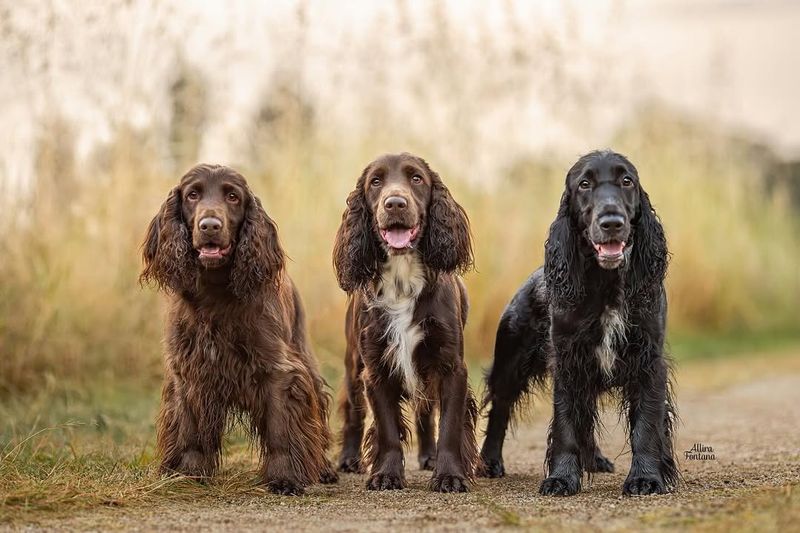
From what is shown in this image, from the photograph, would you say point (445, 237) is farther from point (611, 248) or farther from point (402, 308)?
point (611, 248)

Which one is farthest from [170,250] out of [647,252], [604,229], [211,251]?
[647,252]

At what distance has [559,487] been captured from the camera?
4555 millimetres

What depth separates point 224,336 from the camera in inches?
190

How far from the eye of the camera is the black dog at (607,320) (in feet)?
14.9

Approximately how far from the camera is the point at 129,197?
8.22 m

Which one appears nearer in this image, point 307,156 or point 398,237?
point 398,237

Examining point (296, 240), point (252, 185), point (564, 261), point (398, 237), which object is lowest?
point (564, 261)

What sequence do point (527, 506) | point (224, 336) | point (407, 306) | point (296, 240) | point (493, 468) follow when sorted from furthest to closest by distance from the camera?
1. point (296, 240)
2. point (493, 468)
3. point (407, 306)
4. point (224, 336)
5. point (527, 506)

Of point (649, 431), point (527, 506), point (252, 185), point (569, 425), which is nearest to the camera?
point (527, 506)

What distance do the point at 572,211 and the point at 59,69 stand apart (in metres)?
4.62

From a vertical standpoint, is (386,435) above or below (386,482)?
above

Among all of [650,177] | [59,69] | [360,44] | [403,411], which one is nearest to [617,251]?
[403,411]

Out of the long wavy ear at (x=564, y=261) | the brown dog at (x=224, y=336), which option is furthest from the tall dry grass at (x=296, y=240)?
the long wavy ear at (x=564, y=261)

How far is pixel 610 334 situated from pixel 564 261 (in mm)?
359
